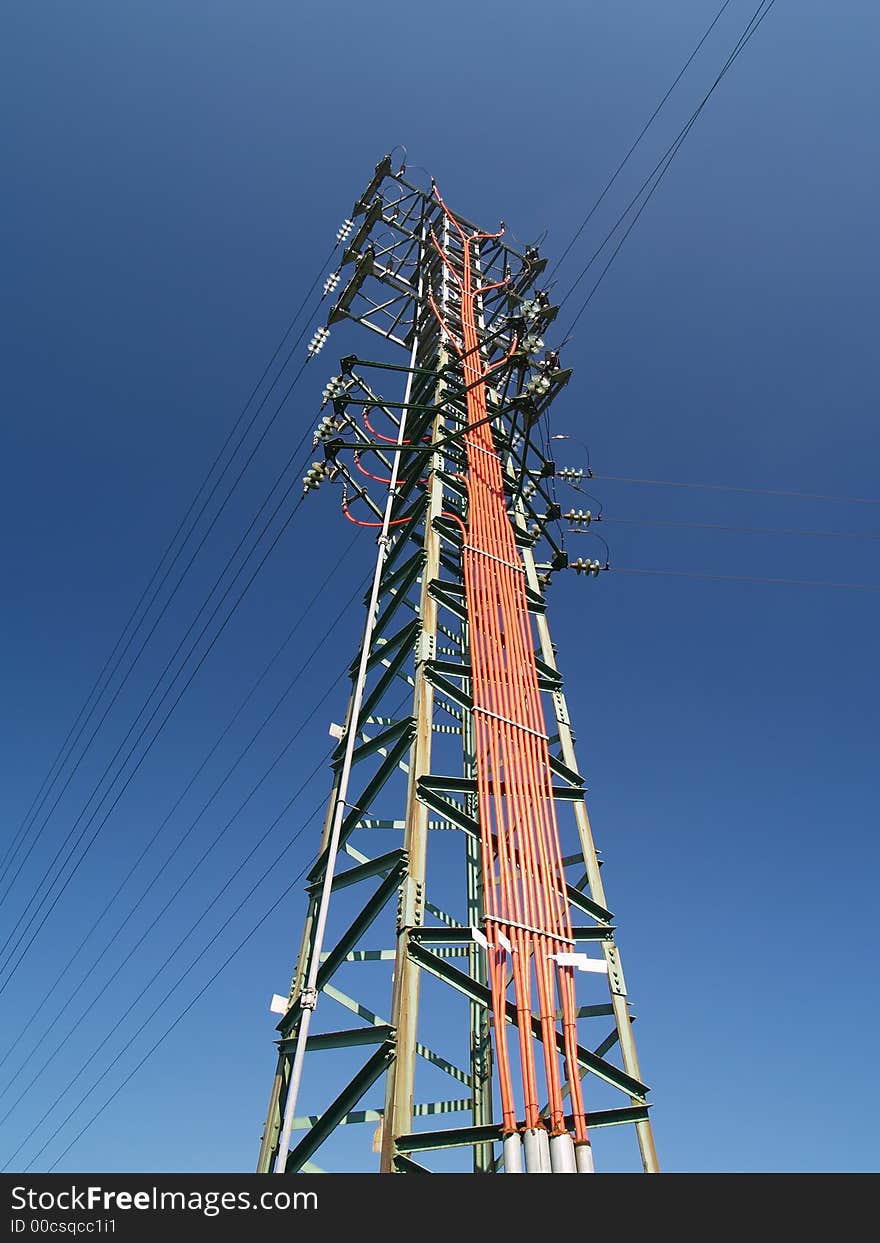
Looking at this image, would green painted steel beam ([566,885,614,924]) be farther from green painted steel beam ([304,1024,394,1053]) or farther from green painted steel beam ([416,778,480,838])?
green painted steel beam ([304,1024,394,1053])

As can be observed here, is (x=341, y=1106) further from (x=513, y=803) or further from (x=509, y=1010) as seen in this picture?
(x=513, y=803)

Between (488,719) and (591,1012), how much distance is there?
346cm

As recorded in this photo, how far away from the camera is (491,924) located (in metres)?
7.36

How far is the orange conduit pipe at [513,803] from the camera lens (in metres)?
6.69

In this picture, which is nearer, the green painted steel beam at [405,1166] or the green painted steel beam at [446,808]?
the green painted steel beam at [405,1166]

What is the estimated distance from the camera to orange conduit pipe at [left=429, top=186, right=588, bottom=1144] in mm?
6688

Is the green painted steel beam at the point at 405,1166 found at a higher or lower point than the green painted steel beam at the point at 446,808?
lower

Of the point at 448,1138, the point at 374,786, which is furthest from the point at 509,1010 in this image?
the point at 374,786

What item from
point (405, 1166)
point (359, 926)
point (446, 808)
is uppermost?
point (446, 808)

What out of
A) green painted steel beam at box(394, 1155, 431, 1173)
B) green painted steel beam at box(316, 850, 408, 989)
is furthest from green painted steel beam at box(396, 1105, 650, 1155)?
green painted steel beam at box(316, 850, 408, 989)

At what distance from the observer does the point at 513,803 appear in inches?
343

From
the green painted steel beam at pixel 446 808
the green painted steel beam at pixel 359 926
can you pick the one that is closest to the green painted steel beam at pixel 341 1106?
the green painted steel beam at pixel 359 926

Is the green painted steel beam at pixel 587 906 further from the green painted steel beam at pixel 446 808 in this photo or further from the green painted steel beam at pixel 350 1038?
the green painted steel beam at pixel 350 1038

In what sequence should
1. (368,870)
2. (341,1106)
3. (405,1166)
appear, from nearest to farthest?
(405,1166) → (341,1106) → (368,870)
